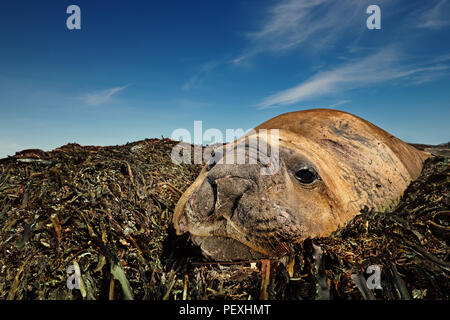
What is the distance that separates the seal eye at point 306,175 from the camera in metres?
3.21

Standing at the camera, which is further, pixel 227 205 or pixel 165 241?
pixel 165 241

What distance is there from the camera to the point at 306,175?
323cm

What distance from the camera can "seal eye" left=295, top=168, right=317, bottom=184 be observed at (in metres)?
3.21

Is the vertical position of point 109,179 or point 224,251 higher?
point 109,179

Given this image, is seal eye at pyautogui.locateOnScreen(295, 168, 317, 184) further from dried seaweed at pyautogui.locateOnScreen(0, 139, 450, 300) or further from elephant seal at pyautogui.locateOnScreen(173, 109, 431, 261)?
dried seaweed at pyautogui.locateOnScreen(0, 139, 450, 300)

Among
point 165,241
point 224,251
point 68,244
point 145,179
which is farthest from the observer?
point 145,179

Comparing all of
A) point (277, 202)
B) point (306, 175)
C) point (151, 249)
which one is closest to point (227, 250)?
point (277, 202)

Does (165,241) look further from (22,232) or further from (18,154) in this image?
(18,154)

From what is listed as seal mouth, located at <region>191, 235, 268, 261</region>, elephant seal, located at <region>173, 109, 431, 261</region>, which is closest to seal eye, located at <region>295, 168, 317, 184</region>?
elephant seal, located at <region>173, 109, 431, 261</region>

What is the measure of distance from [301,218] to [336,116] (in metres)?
2.70

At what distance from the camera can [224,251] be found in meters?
2.89
